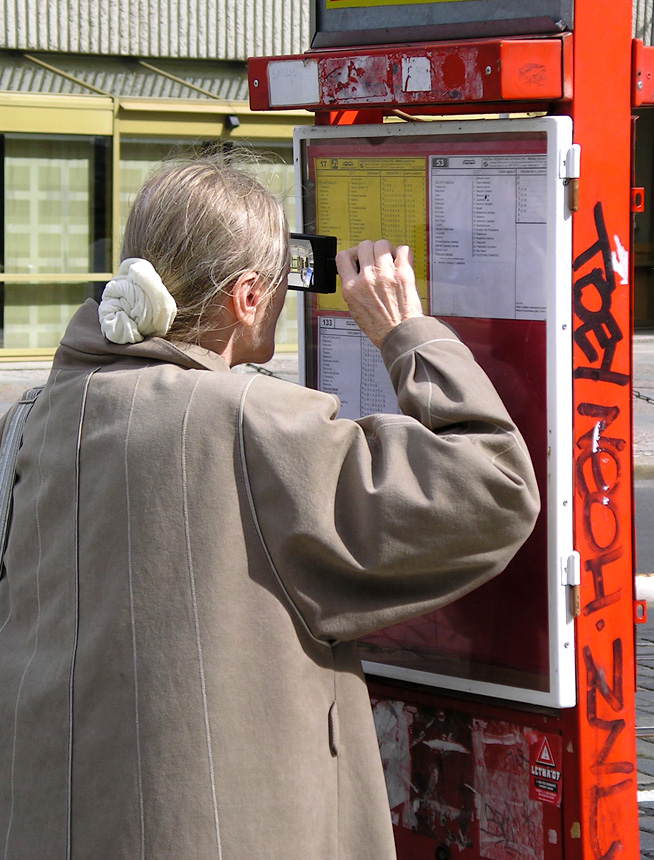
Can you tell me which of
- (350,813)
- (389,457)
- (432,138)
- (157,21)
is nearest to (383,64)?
(432,138)

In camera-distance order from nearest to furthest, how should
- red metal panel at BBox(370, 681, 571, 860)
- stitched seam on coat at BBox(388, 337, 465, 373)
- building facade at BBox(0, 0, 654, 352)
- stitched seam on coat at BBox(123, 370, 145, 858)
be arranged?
stitched seam on coat at BBox(123, 370, 145, 858) → stitched seam on coat at BBox(388, 337, 465, 373) → red metal panel at BBox(370, 681, 571, 860) → building facade at BBox(0, 0, 654, 352)

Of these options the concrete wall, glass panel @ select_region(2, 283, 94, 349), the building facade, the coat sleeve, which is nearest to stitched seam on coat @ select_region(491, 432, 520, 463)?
the coat sleeve

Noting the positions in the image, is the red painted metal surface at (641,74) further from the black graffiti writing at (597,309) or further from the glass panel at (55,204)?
the glass panel at (55,204)

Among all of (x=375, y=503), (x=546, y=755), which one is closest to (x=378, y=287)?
(x=375, y=503)

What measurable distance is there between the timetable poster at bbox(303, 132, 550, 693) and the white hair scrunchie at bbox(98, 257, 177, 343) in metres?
0.72

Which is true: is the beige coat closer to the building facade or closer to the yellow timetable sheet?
the yellow timetable sheet

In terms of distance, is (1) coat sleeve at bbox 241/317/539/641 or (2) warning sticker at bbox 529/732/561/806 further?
(2) warning sticker at bbox 529/732/561/806

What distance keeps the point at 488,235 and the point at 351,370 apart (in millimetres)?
505

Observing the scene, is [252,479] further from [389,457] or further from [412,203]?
[412,203]

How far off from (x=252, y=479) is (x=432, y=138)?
37.2 inches

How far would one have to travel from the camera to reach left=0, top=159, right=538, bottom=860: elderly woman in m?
1.62

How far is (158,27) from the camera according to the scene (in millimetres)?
11625

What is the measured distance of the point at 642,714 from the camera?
433 centimetres

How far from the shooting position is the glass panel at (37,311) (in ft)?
40.0
